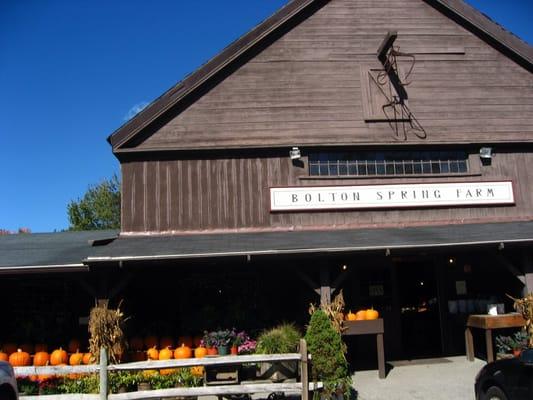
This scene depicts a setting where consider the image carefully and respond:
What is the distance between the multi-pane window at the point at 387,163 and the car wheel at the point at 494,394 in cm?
675

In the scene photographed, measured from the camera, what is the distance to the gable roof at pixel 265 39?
478 inches

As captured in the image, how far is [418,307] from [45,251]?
8.73 metres

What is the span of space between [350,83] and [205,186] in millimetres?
4463

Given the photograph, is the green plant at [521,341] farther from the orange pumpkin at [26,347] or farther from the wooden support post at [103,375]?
the orange pumpkin at [26,347]

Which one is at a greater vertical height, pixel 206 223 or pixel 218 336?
pixel 206 223

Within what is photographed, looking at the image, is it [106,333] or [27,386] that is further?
[106,333]

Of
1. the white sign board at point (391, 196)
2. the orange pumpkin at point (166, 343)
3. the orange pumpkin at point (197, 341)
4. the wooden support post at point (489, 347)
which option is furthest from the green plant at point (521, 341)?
the orange pumpkin at point (166, 343)

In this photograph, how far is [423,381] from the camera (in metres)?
9.40

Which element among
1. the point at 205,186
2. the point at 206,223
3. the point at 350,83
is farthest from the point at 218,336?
the point at 350,83

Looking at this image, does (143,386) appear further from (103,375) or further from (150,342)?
(150,342)

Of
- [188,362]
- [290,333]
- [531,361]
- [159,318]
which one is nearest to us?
[531,361]

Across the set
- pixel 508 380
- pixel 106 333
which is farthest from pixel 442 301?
pixel 106 333

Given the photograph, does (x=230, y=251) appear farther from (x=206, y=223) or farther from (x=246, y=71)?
(x=246, y=71)

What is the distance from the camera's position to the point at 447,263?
41.0 ft
